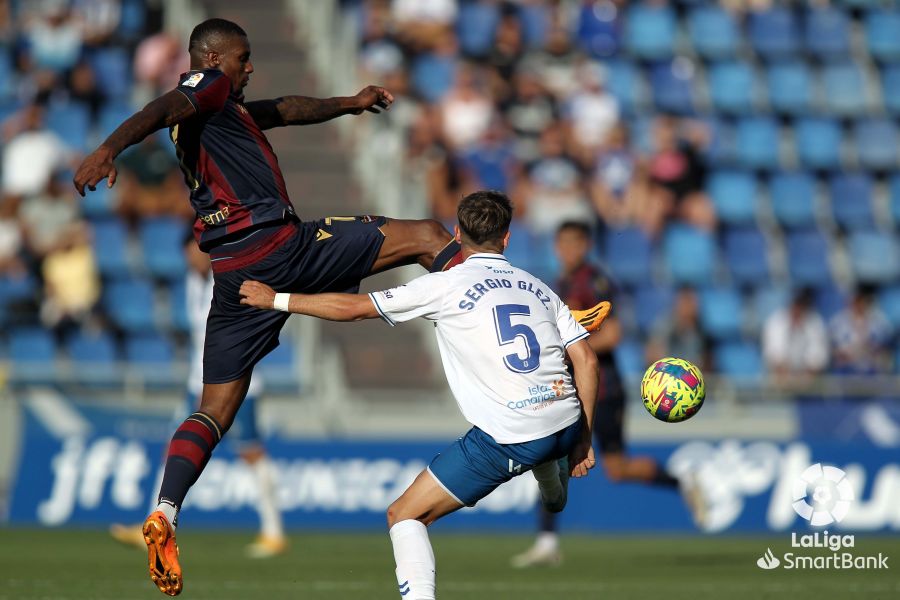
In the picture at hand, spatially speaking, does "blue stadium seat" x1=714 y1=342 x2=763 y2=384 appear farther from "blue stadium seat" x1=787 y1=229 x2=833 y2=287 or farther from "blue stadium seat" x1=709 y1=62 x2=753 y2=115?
"blue stadium seat" x1=709 y1=62 x2=753 y2=115

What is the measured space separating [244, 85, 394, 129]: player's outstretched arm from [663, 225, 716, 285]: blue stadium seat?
10.6 m

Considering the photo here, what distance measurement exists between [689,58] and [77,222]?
29.6 ft

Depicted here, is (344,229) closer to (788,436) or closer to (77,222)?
(788,436)

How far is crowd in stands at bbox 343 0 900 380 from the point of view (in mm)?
17797

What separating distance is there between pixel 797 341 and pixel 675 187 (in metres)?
2.88

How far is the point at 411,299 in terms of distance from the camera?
7.02 m

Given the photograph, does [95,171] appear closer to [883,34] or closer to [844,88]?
[844,88]

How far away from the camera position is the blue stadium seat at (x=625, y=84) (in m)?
20.4

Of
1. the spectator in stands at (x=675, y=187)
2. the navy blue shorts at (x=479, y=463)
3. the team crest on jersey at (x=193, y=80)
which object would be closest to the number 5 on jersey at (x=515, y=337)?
the navy blue shorts at (x=479, y=463)

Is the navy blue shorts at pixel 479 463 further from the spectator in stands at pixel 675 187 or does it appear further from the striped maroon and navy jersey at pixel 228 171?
the spectator in stands at pixel 675 187

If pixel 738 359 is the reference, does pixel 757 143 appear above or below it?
above

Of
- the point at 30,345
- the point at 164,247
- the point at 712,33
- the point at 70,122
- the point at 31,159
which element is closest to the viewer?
the point at 30,345

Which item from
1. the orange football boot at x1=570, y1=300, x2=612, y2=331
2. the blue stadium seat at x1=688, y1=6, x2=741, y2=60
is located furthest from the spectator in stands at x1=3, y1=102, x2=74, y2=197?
the orange football boot at x1=570, y1=300, x2=612, y2=331

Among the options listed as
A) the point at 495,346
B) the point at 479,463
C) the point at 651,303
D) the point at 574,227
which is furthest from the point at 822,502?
the point at 495,346
